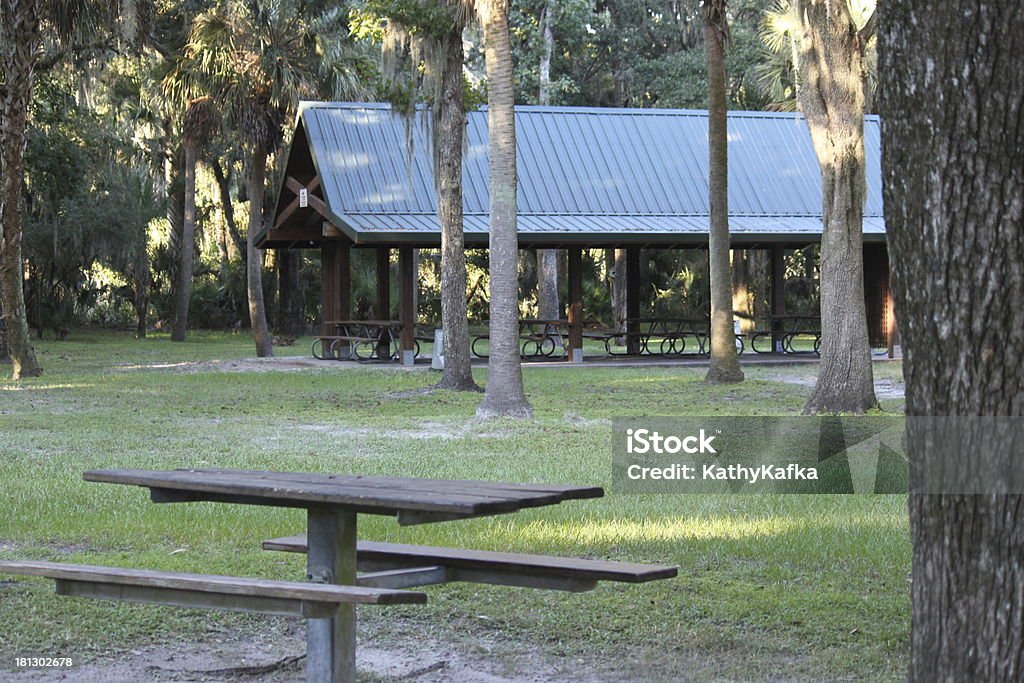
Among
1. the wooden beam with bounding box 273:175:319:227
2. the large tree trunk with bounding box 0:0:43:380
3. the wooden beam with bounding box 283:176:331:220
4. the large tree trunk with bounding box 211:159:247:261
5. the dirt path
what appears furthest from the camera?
the large tree trunk with bounding box 211:159:247:261

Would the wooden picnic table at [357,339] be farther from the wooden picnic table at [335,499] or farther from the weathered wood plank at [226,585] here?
the weathered wood plank at [226,585]

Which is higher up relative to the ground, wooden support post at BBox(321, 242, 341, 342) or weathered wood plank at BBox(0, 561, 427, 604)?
wooden support post at BBox(321, 242, 341, 342)

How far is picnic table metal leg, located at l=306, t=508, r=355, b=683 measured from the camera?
4.67m

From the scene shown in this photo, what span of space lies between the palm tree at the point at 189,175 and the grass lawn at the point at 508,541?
45.5 feet

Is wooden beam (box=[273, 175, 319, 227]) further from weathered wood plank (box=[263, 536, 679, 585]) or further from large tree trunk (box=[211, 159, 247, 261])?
weathered wood plank (box=[263, 536, 679, 585])

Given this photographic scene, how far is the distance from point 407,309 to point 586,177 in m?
5.12

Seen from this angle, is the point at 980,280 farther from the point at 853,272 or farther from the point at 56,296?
the point at 56,296

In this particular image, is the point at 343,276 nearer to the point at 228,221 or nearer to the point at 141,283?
the point at 141,283

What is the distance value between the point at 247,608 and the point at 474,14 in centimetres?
1256

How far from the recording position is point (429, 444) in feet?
41.2

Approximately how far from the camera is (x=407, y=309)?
81.8 ft

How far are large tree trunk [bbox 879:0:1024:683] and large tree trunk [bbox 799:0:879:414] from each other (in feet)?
35.8

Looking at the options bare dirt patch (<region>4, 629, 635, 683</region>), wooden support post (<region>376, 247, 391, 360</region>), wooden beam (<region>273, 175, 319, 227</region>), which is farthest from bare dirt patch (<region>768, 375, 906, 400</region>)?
bare dirt patch (<region>4, 629, 635, 683</region>)

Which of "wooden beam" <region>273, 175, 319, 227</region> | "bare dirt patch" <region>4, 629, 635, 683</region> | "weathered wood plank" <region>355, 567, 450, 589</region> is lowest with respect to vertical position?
"bare dirt patch" <region>4, 629, 635, 683</region>
